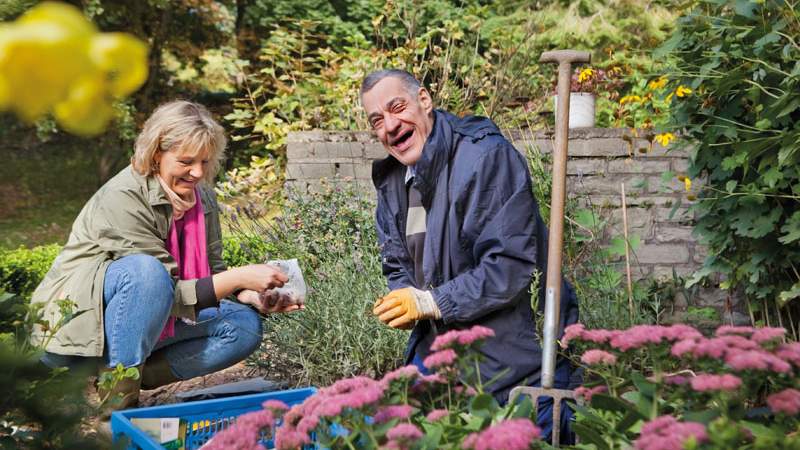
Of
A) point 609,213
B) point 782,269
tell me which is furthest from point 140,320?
point 609,213

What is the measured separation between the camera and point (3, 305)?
4.37 feet

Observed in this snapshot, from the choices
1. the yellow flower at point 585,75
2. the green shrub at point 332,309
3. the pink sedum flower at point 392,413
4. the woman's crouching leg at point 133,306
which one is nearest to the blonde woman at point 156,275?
the woman's crouching leg at point 133,306

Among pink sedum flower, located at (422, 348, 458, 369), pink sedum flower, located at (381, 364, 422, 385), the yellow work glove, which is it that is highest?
the yellow work glove

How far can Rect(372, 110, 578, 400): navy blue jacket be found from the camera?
2180mm

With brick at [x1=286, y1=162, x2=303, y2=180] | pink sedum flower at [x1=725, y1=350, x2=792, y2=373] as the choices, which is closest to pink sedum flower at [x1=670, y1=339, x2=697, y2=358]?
pink sedum flower at [x1=725, y1=350, x2=792, y2=373]

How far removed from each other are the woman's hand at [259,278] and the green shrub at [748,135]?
1502 millimetres

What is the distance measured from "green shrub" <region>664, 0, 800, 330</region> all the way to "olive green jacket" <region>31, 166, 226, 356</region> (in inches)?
70.7

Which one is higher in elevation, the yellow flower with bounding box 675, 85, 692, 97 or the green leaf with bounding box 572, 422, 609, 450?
the yellow flower with bounding box 675, 85, 692, 97

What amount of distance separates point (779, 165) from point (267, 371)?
2.11 m

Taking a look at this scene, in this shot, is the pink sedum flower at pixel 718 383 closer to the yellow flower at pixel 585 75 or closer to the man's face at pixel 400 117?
the man's face at pixel 400 117

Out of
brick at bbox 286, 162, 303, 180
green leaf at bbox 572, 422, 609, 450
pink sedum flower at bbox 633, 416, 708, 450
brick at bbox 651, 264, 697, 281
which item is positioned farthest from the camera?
brick at bbox 286, 162, 303, 180

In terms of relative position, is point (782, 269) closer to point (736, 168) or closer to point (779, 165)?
point (736, 168)

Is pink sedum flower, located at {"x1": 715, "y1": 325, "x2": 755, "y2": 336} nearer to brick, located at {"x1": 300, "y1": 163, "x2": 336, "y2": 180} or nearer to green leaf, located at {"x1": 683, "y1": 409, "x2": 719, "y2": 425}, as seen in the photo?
green leaf, located at {"x1": 683, "y1": 409, "x2": 719, "y2": 425}

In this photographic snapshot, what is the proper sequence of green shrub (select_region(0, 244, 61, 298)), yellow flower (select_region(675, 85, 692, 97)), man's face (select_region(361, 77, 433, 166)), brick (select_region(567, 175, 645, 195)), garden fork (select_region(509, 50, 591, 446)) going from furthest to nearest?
green shrub (select_region(0, 244, 61, 298)) < brick (select_region(567, 175, 645, 195)) < yellow flower (select_region(675, 85, 692, 97)) < man's face (select_region(361, 77, 433, 166)) < garden fork (select_region(509, 50, 591, 446))
